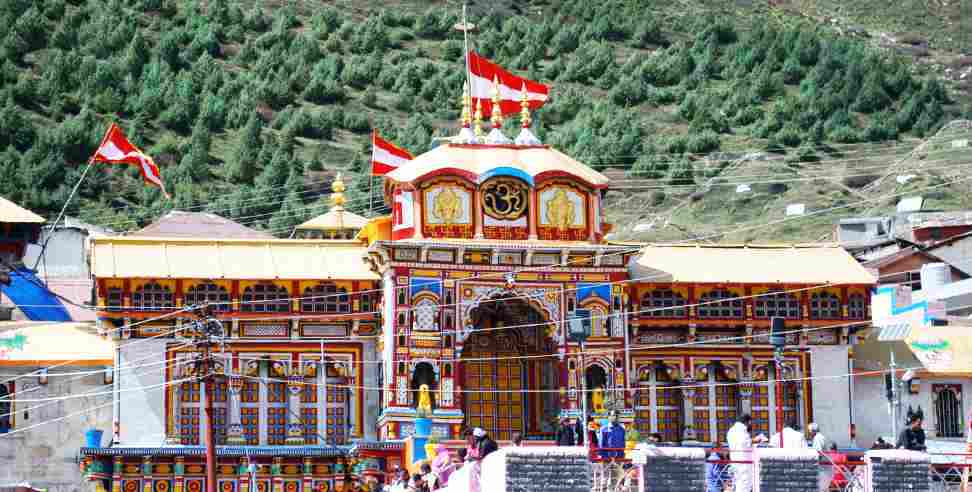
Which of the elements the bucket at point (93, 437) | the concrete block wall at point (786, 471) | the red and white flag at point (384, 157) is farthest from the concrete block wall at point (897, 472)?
the red and white flag at point (384, 157)

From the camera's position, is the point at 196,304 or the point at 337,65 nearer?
the point at 196,304

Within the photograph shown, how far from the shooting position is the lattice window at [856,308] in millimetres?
59562

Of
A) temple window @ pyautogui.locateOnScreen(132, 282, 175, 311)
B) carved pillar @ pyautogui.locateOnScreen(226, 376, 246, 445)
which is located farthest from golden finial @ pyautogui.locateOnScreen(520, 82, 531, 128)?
temple window @ pyautogui.locateOnScreen(132, 282, 175, 311)

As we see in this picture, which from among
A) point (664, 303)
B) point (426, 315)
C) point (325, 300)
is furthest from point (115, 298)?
point (664, 303)

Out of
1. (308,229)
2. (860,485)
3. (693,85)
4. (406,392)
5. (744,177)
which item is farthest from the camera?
(693,85)

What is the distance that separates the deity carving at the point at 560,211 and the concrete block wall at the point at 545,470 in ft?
86.5

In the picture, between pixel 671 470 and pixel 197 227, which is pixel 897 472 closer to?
pixel 671 470

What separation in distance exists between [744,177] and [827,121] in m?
13.6

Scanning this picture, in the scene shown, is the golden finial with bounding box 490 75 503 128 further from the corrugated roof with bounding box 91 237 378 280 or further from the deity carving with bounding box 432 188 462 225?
the corrugated roof with bounding box 91 237 378 280

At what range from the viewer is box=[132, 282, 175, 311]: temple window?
2242 inches

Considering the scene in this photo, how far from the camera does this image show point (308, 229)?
71.9 m

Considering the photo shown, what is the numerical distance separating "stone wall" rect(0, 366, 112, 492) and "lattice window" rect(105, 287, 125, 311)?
2.17 meters

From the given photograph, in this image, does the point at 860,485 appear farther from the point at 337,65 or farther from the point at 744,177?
the point at 337,65

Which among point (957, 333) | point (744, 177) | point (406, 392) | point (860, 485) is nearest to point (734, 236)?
point (744, 177)
